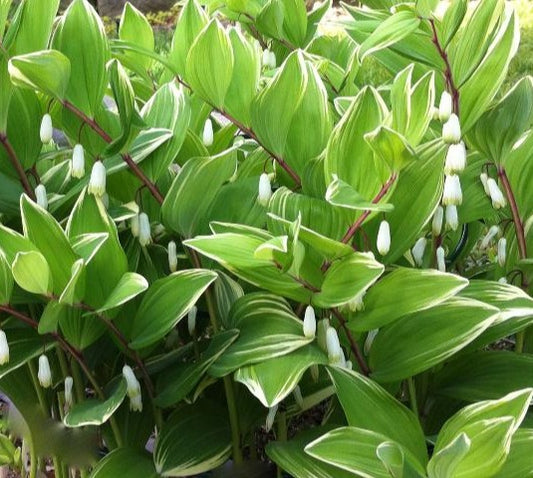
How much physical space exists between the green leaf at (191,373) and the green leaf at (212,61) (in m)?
0.30

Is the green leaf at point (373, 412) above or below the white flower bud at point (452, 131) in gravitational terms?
below

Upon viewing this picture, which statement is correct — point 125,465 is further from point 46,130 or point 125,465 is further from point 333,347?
point 46,130

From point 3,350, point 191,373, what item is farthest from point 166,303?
point 3,350

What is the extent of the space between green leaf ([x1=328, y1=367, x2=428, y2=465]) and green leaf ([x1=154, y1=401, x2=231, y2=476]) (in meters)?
0.25

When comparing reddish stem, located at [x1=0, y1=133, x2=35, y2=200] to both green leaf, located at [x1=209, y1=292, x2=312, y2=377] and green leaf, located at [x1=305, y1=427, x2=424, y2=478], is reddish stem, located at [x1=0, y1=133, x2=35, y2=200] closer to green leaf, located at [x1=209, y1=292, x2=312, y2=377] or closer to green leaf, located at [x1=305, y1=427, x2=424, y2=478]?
green leaf, located at [x1=209, y1=292, x2=312, y2=377]

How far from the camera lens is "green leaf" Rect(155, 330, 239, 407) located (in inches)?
36.2

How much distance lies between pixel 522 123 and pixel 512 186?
9 centimetres

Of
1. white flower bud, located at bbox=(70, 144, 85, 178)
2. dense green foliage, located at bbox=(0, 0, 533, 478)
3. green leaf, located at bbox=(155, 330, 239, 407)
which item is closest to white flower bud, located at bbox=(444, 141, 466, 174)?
dense green foliage, located at bbox=(0, 0, 533, 478)

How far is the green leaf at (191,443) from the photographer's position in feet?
3.24

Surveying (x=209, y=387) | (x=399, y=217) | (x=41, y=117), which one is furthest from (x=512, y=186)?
(x=41, y=117)

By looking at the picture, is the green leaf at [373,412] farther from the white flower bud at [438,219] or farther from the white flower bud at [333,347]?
the white flower bud at [438,219]

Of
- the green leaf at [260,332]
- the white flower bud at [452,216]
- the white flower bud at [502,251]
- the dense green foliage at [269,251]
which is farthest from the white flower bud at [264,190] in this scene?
the white flower bud at [502,251]

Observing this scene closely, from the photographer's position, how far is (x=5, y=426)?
1395 mm

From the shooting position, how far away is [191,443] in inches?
39.3
